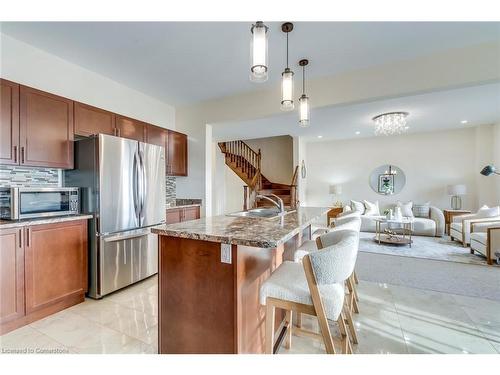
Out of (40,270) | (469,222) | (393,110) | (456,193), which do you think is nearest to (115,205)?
(40,270)

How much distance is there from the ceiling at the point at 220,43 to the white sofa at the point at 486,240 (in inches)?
105

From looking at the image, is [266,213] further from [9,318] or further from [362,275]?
[9,318]

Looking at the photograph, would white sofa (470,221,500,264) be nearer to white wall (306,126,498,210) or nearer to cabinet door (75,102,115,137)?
white wall (306,126,498,210)

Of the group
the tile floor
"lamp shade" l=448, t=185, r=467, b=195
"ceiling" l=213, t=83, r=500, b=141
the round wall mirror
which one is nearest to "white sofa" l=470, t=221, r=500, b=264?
the tile floor

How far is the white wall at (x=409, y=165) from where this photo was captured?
6.01 metres

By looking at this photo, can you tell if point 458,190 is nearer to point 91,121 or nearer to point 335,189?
point 335,189

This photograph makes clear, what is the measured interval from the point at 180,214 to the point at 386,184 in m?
6.02

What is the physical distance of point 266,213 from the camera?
8.64 feet

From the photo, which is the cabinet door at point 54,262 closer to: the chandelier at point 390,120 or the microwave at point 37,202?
the microwave at point 37,202

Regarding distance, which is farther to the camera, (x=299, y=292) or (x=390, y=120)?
(x=390, y=120)

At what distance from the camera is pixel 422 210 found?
5918mm

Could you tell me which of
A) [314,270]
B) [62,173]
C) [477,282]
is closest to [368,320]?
[314,270]

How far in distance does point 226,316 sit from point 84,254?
1914 millimetres

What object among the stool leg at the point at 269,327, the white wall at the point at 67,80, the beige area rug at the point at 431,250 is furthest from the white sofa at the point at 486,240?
the white wall at the point at 67,80
